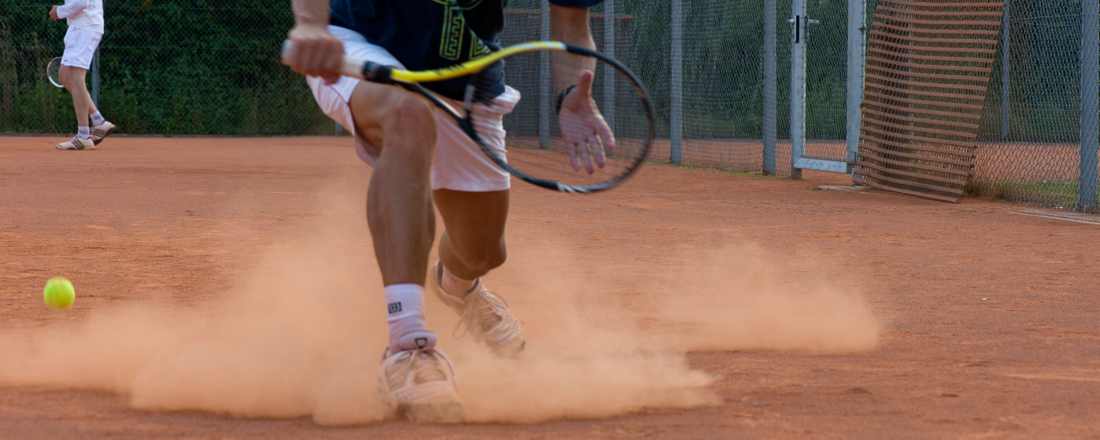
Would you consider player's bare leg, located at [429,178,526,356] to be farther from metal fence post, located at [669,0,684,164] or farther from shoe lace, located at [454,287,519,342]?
metal fence post, located at [669,0,684,164]

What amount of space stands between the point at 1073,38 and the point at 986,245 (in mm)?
5785

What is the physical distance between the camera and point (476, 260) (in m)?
4.16

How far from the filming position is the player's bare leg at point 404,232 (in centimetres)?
329

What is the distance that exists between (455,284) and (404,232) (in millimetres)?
1005

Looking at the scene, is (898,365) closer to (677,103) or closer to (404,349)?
(404,349)

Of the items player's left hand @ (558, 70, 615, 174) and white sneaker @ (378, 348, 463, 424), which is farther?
player's left hand @ (558, 70, 615, 174)

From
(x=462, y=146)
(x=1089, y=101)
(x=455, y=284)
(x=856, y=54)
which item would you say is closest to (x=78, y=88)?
(x=856, y=54)

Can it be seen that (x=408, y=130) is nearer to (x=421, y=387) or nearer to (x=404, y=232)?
(x=404, y=232)

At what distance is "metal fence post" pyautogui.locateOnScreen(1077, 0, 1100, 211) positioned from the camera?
912 cm

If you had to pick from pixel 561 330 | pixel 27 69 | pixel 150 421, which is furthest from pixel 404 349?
pixel 27 69

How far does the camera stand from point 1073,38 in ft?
41.3

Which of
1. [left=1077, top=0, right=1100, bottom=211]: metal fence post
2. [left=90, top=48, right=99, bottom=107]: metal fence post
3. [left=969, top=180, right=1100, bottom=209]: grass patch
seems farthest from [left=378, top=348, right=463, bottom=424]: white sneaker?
[left=90, top=48, right=99, bottom=107]: metal fence post

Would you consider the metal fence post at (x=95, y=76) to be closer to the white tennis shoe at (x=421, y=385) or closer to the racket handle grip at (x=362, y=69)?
the racket handle grip at (x=362, y=69)

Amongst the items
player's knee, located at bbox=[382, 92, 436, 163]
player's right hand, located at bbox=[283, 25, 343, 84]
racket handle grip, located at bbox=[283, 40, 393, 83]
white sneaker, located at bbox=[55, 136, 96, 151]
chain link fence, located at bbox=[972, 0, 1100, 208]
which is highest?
player's right hand, located at bbox=[283, 25, 343, 84]
